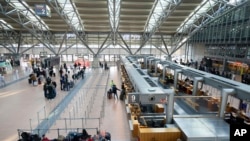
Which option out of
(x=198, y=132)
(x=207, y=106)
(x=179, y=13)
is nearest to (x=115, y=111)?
(x=207, y=106)

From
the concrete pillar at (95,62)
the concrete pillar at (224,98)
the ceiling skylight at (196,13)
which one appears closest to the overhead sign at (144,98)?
the concrete pillar at (224,98)

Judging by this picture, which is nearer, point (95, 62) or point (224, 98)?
Answer: point (224, 98)

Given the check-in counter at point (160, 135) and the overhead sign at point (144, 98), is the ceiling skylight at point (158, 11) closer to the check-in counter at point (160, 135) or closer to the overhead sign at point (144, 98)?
the overhead sign at point (144, 98)

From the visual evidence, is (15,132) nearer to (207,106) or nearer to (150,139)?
(150,139)

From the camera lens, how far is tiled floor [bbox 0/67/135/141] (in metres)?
9.45

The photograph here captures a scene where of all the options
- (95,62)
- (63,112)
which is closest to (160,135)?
(63,112)

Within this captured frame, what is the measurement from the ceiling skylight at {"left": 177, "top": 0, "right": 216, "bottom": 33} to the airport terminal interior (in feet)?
0.53

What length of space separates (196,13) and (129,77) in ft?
52.2

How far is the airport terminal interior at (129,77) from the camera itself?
781 centimetres

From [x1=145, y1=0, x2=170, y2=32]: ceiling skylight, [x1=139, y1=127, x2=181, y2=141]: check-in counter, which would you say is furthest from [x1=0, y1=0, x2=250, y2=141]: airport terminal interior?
[x1=145, y1=0, x2=170, y2=32]: ceiling skylight

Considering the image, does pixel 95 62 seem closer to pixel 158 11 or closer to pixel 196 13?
pixel 158 11

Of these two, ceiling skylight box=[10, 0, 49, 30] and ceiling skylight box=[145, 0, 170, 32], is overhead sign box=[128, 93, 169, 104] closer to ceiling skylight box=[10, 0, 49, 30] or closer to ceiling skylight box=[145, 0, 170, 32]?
ceiling skylight box=[145, 0, 170, 32]

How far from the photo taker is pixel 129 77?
14344 mm

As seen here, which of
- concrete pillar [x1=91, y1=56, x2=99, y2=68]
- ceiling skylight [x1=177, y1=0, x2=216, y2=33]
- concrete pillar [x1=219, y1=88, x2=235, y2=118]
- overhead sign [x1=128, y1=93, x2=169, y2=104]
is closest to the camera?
overhead sign [x1=128, y1=93, x2=169, y2=104]
